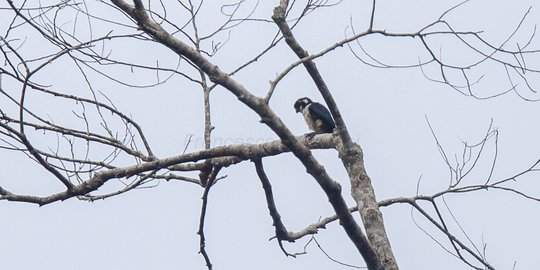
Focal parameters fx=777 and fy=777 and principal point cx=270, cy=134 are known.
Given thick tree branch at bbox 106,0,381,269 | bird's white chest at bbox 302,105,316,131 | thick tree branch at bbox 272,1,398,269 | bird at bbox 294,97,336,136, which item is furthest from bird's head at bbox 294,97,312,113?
thick tree branch at bbox 106,0,381,269

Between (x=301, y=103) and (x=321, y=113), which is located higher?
(x=301, y=103)

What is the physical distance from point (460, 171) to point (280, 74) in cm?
161

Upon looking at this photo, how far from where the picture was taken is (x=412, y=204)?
4805mm

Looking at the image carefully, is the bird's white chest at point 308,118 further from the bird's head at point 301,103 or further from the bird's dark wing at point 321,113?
the bird's head at point 301,103

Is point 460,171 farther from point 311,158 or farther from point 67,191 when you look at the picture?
point 67,191

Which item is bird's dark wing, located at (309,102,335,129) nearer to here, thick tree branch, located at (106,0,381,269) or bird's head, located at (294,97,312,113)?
bird's head, located at (294,97,312,113)

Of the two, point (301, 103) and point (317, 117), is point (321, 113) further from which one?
point (301, 103)

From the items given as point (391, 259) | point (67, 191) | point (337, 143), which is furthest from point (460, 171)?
point (67, 191)

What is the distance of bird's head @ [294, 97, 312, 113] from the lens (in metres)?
8.35

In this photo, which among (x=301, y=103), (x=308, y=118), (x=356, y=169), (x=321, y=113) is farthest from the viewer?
(x=301, y=103)

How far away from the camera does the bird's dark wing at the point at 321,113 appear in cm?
763

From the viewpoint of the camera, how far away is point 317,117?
7.80 meters

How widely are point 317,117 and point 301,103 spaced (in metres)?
0.66

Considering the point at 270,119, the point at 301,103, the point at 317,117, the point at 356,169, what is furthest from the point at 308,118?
the point at 270,119
